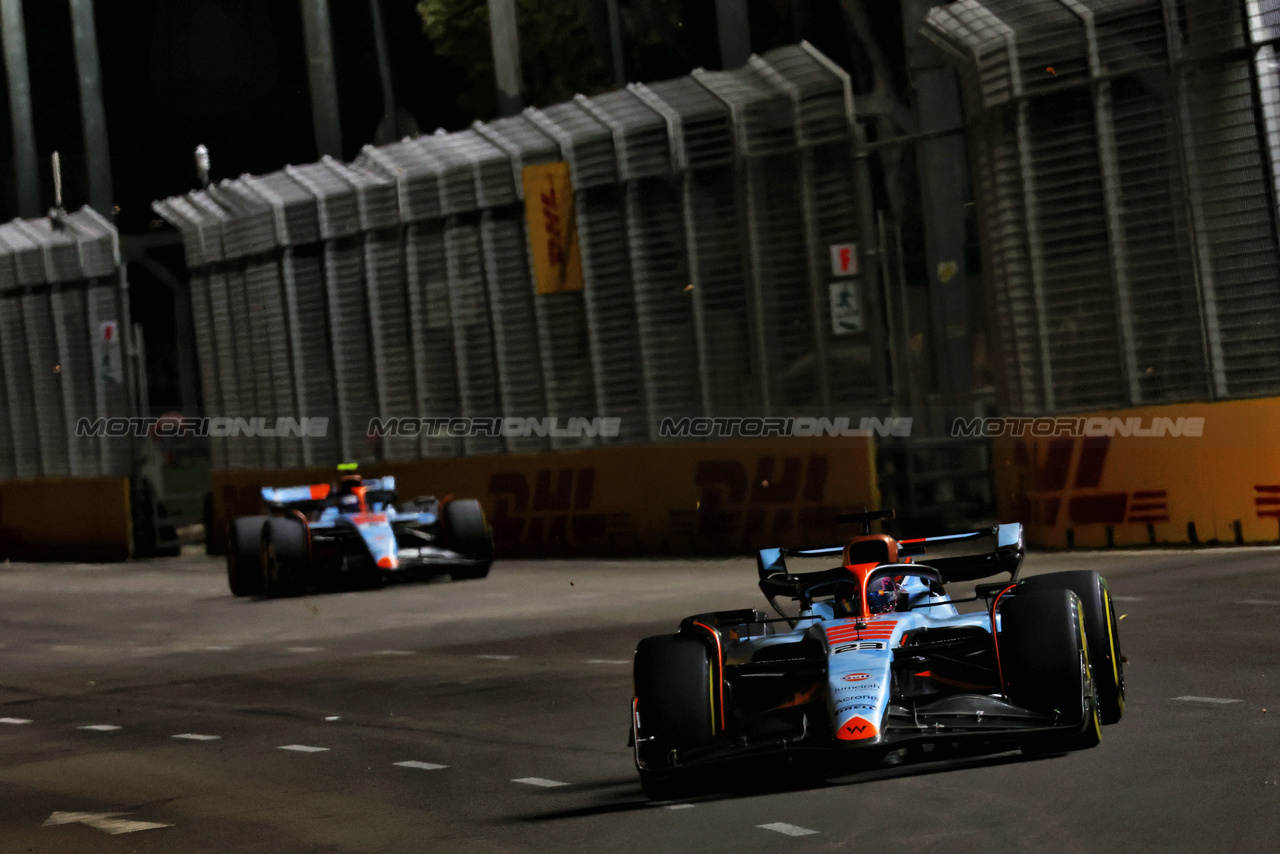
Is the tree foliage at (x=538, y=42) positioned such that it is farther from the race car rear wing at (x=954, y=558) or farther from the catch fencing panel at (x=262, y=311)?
the race car rear wing at (x=954, y=558)

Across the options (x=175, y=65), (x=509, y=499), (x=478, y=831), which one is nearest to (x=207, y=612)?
(x=509, y=499)

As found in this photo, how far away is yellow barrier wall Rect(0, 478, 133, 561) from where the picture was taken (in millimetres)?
31141

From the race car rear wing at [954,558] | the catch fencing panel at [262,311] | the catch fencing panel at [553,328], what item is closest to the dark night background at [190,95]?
the catch fencing panel at [262,311]

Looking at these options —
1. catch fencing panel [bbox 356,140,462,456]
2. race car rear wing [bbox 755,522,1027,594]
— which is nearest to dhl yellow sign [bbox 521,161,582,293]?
catch fencing panel [bbox 356,140,462,456]

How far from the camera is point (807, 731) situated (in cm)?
762

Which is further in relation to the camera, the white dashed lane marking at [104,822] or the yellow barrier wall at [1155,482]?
the yellow barrier wall at [1155,482]

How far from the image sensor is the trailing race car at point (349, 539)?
21281 millimetres

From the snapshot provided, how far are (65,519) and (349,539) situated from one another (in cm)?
1219

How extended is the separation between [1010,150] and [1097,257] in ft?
4.75

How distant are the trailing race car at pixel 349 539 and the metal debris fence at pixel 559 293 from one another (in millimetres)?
2679

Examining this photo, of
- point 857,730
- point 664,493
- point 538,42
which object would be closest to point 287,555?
point 664,493

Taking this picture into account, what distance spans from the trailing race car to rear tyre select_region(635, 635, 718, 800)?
13.6 meters

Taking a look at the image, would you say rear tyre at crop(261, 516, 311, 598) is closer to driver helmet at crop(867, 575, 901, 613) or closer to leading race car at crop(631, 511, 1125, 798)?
leading race car at crop(631, 511, 1125, 798)

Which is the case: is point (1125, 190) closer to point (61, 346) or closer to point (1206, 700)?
point (1206, 700)
